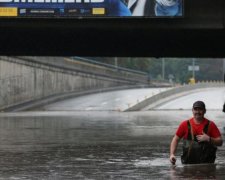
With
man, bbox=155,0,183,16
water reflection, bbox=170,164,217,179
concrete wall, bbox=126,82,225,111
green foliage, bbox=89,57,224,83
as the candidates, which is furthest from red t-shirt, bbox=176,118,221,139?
green foliage, bbox=89,57,224,83

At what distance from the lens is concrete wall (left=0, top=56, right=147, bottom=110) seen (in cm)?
6550

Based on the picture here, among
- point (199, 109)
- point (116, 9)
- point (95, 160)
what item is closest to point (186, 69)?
point (116, 9)

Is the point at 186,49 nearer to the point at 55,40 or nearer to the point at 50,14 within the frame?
the point at 55,40

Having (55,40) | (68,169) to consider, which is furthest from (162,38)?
(68,169)

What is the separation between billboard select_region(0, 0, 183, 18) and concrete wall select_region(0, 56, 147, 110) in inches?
1606

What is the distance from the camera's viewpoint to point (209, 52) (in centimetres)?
3750

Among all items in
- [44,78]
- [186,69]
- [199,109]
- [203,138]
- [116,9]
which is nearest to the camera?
[199,109]

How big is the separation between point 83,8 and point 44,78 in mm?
51494

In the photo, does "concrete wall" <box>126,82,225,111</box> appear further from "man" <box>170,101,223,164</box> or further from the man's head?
the man's head

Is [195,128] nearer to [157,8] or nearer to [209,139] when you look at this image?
[209,139]

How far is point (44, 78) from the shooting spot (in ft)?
243

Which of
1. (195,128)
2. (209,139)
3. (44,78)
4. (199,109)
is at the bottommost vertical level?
(209,139)

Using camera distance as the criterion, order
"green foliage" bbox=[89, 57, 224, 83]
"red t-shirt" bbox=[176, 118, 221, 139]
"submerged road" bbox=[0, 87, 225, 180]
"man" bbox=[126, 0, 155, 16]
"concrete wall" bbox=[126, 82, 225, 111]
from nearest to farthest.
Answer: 1. "red t-shirt" bbox=[176, 118, 221, 139]
2. "submerged road" bbox=[0, 87, 225, 180]
3. "man" bbox=[126, 0, 155, 16]
4. "concrete wall" bbox=[126, 82, 225, 111]
5. "green foliage" bbox=[89, 57, 224, 83]

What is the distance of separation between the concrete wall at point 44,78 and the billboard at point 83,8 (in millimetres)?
40804
